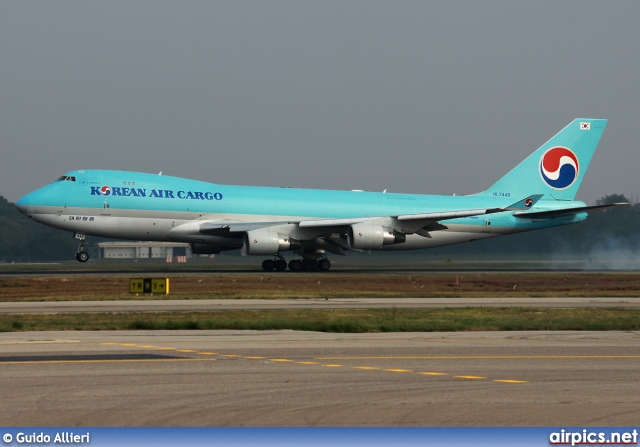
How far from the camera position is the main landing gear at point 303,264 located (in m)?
53.9

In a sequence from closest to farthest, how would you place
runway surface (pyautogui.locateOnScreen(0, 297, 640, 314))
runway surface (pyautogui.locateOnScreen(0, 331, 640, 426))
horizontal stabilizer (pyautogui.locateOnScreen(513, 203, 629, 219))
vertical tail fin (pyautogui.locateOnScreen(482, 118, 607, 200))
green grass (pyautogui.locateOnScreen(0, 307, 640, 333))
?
runway surface (pyautogui.locateOnScreen(0, 331, 640, 426)) < green grass (pyautogui.locateOnScreen(0, 307, 640, 333)) < runway surface (pyautogui.locateOnScreen(0, 297, 640, 314)) < horizontal stabilizer (pyautogui.locateOnScreen(513, 203, 629, 219)) < vertical tail fin (pyautogui.locateOnScreen(482, 118, 607, 200))

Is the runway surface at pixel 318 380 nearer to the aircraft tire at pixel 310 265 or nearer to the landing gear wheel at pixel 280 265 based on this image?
the aircraft tire at pixel 310 265

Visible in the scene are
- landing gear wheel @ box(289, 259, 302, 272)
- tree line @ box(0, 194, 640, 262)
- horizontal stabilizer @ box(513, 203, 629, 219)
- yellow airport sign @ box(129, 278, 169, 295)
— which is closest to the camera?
yellow airport sign @ box(129, 278, 169, 295)

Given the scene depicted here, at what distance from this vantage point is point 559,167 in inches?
2446

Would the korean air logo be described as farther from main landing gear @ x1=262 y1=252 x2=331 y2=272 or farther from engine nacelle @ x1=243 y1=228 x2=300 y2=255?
engine nacelle @ x1=243 y1=228 x2=300 y2=255

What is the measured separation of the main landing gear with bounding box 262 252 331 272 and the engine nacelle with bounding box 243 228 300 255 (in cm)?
239

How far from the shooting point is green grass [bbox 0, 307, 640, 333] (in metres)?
22.9

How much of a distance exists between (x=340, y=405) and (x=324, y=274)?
38.4m

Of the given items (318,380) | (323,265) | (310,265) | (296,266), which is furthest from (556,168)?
(318,380)

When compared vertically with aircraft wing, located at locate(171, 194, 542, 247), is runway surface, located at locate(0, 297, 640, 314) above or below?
below

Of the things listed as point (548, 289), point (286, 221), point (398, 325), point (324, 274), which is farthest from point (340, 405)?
point (286, 221)

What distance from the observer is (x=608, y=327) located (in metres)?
22.9

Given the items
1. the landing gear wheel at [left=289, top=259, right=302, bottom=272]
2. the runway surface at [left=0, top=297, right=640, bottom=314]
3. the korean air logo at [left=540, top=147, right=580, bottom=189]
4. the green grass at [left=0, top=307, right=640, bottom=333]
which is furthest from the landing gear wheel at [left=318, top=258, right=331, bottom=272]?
the green grass at [left=0, top=307, right=640, bottom=333]

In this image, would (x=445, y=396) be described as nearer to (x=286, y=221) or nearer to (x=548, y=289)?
(x=548, y=289)
